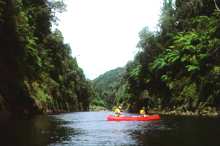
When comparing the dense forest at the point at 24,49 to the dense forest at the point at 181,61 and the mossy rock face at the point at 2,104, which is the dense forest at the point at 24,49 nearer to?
the mossy rock face at the point at 2,104

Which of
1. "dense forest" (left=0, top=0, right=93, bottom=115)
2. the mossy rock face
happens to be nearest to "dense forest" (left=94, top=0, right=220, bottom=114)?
"dense forest" (left=0, top=0, right=93, bottom=115)

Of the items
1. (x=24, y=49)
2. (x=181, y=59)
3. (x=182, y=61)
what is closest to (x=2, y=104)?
(x=24, y=49)

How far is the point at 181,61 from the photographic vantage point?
58969 mm

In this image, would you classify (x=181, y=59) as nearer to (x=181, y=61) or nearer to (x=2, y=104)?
(x=181, y=61)

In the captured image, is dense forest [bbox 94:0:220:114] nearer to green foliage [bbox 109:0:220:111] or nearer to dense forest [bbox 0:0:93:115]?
green foliage [bbox 109:0:220:111]

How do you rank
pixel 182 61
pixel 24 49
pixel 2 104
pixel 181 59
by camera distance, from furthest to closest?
pixel 181 59
pixel 182 61
pixel 24 49
pixel 2 104

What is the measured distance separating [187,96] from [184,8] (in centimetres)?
1721

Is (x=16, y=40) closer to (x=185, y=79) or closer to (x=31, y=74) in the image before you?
(x=31, y=74)

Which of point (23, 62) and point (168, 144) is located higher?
point (23, 62)

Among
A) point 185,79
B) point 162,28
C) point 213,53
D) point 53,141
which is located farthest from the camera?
point 162,28

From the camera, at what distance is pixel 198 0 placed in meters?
62.4

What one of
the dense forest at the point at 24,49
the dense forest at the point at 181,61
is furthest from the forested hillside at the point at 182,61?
the dense forest at the point at 24,49

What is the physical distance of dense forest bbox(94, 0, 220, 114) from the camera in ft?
168

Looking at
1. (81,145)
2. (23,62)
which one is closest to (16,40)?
(23,62)
